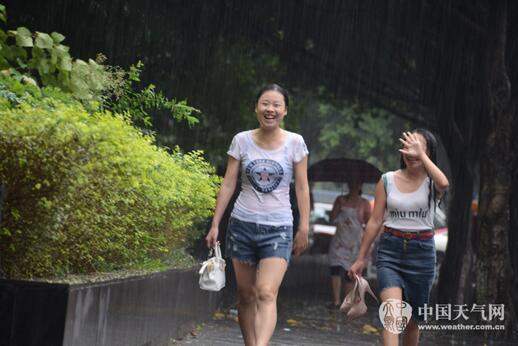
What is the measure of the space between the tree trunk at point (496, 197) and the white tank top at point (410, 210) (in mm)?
6450

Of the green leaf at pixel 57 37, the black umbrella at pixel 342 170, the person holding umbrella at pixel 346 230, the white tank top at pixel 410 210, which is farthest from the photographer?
the black umbrella at pixel 342 170

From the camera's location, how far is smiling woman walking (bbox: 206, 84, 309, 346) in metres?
7.23

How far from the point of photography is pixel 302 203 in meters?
7.40

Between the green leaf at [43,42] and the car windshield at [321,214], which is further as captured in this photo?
the car windshield at [321,214]

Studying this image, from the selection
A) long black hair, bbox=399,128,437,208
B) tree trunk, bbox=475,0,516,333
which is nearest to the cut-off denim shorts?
long black hair, bbox=399,128,437,208

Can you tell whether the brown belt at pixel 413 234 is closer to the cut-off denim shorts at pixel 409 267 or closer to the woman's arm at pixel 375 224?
the cut-off denim shorts at pixel 409 267

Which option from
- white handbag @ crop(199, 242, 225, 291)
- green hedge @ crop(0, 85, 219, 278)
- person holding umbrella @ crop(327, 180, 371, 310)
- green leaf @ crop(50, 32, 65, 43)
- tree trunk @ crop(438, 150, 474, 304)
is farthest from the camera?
tree trunk @ crop(438, 150, 474, 304)

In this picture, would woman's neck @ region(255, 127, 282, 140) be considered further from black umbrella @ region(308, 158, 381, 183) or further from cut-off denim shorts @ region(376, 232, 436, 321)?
black umbrella @ region(308, 158, 381, 183)

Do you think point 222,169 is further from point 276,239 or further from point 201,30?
point 276,239

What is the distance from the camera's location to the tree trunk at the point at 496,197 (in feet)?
44.3

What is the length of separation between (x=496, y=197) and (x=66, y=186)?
29.3 feet

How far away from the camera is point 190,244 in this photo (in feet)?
39.4

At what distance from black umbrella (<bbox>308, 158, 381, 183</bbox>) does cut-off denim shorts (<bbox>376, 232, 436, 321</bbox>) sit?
40.5ft

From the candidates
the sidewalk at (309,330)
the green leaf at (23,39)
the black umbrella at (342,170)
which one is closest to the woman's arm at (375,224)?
the sidewalk at (309,330)
